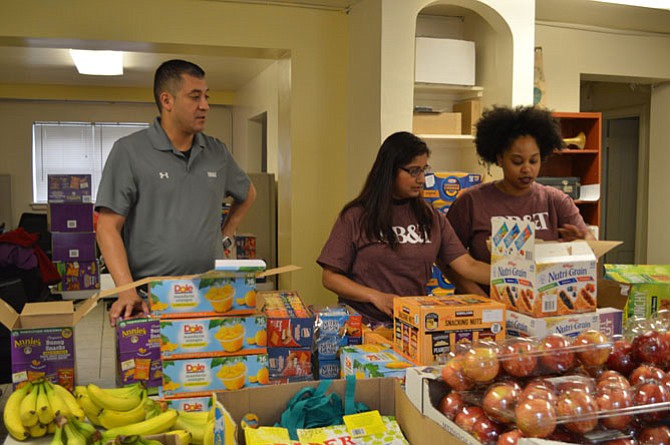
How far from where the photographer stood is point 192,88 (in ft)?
8.59

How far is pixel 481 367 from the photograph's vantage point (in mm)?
1463

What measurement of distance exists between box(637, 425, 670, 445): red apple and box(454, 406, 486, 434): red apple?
0.31m

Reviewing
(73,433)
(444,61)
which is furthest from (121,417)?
(444,61)

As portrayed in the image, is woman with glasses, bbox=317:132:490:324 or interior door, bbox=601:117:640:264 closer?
woman with glasses, bbox=317:132:490:324

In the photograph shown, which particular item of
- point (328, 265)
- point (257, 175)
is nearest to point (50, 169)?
point (257, 175)

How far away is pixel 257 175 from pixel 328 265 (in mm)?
5225

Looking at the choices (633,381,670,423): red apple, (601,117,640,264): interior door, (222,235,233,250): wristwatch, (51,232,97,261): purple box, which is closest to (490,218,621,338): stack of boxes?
(633,381,670,423): red apple

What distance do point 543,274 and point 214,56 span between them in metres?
5.21

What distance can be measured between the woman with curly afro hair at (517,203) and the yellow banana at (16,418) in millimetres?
1751

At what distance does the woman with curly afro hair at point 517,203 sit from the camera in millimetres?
2865

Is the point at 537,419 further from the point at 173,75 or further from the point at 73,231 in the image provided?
the point at 73,231

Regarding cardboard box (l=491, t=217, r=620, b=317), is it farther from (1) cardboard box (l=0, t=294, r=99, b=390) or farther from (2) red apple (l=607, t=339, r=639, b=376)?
(1) cardboard box (l=0, t=294, r=99, b=390)

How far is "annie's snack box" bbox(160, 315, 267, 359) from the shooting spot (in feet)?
6.07

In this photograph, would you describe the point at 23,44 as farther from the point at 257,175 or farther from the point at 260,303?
the point at 260,303
